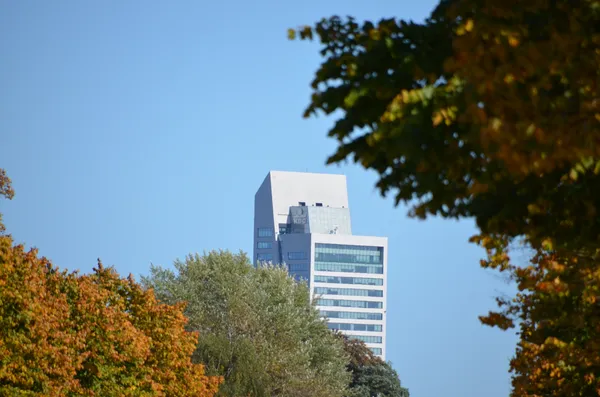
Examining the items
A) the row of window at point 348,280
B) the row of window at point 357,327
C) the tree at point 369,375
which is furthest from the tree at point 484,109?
the row of window at point 348,280

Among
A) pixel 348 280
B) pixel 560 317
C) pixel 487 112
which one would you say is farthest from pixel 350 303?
pixel 487 112

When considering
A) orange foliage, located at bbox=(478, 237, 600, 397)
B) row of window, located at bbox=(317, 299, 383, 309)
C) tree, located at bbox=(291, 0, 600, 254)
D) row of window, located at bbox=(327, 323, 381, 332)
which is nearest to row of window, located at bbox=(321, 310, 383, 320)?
row of window, located at bbox=(327, 323, 381, 332)

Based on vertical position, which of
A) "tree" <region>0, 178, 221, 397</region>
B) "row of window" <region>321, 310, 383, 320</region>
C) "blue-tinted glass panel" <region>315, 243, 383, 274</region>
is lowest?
"tree" <region>0, 178, 221, 397</region>

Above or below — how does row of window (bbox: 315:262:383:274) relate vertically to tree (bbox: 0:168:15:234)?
above

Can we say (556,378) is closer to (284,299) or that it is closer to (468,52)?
(468,52)

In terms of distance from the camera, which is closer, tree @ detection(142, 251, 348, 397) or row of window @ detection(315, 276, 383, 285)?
tree @ detection(142, 251, 348, 397)

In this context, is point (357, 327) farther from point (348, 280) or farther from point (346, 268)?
point (346, 268)

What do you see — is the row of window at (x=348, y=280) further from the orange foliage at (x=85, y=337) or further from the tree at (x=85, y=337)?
the orange foliage at (x=85, y=337)

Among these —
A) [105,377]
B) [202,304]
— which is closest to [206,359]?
[202,304]

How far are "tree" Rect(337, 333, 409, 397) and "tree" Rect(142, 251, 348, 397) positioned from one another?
72.2 ft

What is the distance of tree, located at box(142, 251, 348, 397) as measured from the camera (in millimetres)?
49406

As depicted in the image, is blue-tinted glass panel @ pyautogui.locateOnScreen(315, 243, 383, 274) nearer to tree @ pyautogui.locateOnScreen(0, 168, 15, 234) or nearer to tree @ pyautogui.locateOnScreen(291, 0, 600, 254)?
tree @ pyautogui.locateOnScreen(0, 168, 15, 234)

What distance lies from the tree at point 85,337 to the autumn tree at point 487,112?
1942 cm

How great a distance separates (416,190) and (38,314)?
20554 mm
